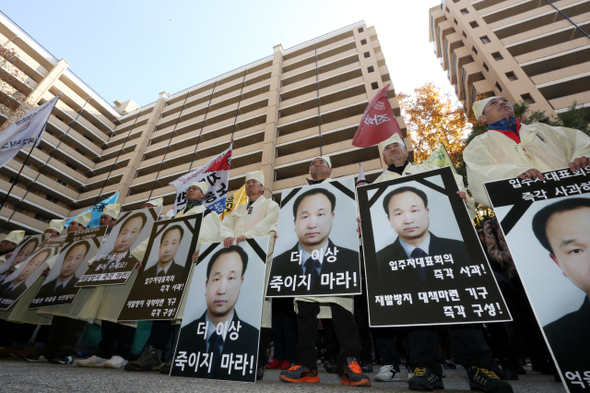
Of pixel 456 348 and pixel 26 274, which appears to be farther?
pixel 26 274

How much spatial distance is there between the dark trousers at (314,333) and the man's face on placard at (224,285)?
2.02ft

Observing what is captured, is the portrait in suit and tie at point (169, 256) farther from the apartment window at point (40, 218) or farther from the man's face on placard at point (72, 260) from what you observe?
the apartment window at point (40, 218)

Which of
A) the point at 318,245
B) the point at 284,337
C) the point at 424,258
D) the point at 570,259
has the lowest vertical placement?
the point at 284,337

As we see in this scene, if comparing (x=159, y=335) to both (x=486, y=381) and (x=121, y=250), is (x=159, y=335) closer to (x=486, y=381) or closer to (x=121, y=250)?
(x=121, y=250)

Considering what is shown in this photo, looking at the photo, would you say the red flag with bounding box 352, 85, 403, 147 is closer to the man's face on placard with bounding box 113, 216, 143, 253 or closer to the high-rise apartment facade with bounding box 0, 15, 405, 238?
the man's face on placard with bounding box 113, 216, 143, 253

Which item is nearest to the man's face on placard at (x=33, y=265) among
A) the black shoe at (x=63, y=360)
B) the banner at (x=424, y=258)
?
the black shoe at (x=63, y=360)

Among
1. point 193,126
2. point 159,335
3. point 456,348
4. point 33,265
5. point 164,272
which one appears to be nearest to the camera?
point 456,348

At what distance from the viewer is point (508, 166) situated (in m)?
2.27

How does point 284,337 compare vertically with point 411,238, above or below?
below

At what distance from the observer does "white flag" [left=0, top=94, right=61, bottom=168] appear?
20.5 ft

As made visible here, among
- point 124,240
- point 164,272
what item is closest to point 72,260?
point 124,240

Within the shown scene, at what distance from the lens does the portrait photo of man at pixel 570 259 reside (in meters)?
1.39

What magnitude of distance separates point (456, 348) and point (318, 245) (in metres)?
1.29

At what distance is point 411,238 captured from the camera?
2.16 m
